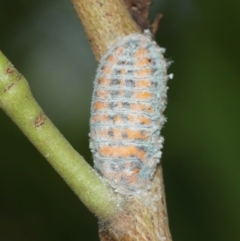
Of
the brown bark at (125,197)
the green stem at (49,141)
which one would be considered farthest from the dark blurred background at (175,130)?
the green stem at (49,141)

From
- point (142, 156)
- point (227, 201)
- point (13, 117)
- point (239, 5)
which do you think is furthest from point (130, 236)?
point (239, 5)

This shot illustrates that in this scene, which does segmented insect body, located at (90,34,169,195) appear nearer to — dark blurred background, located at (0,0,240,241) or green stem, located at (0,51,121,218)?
green stem, located at (0,51,121,218)

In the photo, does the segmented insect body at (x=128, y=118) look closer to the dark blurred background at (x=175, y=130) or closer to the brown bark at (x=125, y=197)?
the brown bark at (x=125, y=197)

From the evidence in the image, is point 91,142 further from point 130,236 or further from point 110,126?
point 130,236

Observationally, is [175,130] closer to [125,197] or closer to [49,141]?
[125,197]

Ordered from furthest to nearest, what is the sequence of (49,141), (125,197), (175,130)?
(175,130)
(125,197)
(49,141)

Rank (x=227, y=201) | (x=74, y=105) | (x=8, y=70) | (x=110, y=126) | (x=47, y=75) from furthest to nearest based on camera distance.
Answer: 1. (x=47, y=75)
2. (x=74, y=105)
3. (x=227, y=201)
4. (x=110, y=126)
5. (x=8, y=70)

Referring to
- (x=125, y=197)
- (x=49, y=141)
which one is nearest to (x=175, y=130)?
(x=125, y=197)
